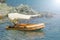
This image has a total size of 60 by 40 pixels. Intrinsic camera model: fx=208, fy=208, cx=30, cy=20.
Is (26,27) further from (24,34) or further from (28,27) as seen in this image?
(24,34)

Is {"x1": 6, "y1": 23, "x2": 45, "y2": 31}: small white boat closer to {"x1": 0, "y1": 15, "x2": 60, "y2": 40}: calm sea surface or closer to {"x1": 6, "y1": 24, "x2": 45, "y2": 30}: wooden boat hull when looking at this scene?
{"x1": 6, "y1": 24, "x2": 45, "y2": 30}: wooden boat hull

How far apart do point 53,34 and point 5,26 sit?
10.0 ft

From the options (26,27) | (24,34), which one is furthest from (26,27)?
(24,34)

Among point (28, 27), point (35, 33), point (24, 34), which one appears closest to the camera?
point (24, 34)

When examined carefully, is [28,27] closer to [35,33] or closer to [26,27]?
[26,27]

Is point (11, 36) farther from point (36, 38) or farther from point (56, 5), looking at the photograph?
point (56, 5)

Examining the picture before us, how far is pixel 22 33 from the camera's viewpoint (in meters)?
11.2

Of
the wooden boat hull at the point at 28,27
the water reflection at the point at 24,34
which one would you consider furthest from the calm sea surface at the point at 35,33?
the wooden boat hull at the point at 28,27

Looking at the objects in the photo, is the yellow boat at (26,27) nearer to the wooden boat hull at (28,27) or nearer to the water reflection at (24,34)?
the wooden boat hull at (28,27)

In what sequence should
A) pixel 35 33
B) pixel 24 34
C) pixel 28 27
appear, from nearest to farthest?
pixel 24 34 < pixel 35 33 < pixel 28 27

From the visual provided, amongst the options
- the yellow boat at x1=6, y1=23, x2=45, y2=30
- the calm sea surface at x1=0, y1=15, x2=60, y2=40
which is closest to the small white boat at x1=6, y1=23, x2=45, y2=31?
the yellow boat at x1=6, y1=23, x2=45, y2=30

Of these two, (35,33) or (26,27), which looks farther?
(26,27)

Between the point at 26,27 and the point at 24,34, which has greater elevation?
the point at 26,27

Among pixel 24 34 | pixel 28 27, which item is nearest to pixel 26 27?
pixel 28 27
